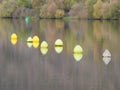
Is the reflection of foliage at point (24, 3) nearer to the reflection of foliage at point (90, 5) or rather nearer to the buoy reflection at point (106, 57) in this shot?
the reflection of foliage at point (90, 5)

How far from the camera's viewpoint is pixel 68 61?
89.5 feet

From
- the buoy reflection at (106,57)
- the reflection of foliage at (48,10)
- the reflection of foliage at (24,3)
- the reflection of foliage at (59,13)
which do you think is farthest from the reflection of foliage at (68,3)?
the buoy reflection at (106,57)

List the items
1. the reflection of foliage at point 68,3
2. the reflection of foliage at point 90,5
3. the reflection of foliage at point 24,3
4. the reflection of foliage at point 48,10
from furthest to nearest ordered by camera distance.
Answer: the reflection of foliage at point 24,3 → the reflection of foliage at point 48,10 → the reflection of foliage at point 68,3 → the reflection of foliage at point 90,5

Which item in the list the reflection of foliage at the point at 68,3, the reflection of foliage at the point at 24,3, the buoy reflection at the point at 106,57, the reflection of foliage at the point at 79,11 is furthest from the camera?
the reflection of foliage at the point at 24,3

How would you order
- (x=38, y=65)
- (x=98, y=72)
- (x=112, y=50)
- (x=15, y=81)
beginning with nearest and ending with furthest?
(x=15, y=81)
(x=98, y=72)
(x=38, y=65)
(x=112, y=50)

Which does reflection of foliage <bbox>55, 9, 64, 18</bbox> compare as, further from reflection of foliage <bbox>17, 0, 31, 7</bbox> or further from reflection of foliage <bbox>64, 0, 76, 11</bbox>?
reflection of foliage <bbox>17, 0, 31, 7</bbox>

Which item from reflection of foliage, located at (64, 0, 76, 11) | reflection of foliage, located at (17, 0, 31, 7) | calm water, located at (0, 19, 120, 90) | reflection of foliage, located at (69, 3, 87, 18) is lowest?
calm water, located at (0, 19, 120, 90)

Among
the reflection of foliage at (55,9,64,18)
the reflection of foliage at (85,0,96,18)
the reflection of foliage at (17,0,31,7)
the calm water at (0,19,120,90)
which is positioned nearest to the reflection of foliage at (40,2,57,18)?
the reflection of foliage at (55,9,64,18)

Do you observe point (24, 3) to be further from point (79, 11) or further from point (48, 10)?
point (79, 11)

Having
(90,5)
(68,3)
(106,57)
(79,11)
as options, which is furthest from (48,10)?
(106,57)

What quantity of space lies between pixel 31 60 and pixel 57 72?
15.0 ft

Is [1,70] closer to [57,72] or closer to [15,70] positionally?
[15,70]

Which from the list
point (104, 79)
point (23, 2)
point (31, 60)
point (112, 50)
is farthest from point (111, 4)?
point (104, 79)

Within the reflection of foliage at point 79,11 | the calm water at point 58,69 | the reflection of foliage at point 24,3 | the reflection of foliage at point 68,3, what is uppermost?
the reflection of foliage at point 24,3
